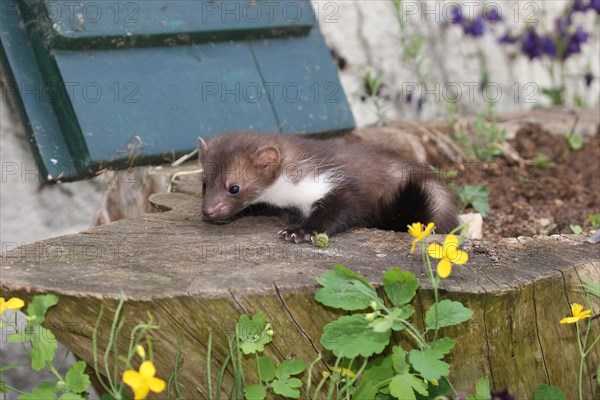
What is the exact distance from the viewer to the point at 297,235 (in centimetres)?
323

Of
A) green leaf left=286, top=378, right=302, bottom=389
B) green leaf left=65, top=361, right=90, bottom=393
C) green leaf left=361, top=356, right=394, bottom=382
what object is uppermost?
green leaf left=65, top=361, right=90, bottom=393

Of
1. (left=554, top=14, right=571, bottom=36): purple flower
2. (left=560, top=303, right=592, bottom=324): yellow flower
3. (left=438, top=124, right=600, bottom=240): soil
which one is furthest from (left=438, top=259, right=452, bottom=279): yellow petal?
(left=554, top=14, right=571, bottom=36): purple flower

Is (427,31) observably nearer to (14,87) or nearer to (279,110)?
(279,110)

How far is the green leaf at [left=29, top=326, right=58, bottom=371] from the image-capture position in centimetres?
265

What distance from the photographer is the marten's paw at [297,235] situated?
3.21 m

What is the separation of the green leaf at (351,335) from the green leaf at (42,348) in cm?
83

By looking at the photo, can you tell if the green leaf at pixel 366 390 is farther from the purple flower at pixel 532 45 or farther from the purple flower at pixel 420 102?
the purple flower at pixel 532 45

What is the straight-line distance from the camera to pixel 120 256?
296cm

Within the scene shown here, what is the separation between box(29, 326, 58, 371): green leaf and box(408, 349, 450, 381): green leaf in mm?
1099

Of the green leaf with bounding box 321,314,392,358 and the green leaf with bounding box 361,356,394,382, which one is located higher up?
the green leaf with bounding box 321,314,392,358

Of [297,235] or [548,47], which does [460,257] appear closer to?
[297,235]

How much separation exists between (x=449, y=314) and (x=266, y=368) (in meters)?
0.61

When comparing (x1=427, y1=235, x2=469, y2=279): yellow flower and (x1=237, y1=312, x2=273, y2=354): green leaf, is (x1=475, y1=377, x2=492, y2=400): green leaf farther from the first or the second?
(x1=237, y1=312, x2=273, y2=354): green leaf

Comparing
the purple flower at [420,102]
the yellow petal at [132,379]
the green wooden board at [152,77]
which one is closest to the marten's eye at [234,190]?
the green wooden board at [152,77]
